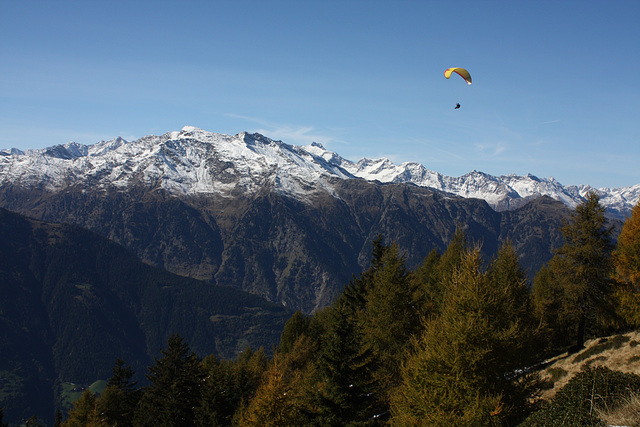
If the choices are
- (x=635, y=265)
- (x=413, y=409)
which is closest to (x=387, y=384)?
(x=413, y=409)

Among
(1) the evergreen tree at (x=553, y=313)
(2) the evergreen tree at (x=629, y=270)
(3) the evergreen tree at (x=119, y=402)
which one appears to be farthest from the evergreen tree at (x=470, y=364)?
(3) the evergreen tree at (x=119, y=402)

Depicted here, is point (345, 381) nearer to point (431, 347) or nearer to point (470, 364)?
point (431, 347)

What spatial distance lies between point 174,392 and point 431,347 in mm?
35681

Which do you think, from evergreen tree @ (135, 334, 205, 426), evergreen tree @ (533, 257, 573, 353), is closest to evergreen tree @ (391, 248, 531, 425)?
evergreen tree @ (533, 257, 573, 353)

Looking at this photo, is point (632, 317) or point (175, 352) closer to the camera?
point (632, 317)

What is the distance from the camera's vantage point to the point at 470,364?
60.5ft

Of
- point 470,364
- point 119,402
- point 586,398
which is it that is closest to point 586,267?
point 470,364

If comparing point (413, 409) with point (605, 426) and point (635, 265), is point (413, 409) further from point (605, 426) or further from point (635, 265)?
point (635, 265)

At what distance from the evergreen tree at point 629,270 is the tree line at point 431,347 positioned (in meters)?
0.11

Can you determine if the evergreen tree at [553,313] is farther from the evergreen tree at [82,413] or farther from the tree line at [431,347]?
the evergreen tree at [82,413]

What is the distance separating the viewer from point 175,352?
53656 mm

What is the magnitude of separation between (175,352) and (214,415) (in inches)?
584

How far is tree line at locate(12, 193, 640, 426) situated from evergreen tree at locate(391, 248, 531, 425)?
52 millimetres

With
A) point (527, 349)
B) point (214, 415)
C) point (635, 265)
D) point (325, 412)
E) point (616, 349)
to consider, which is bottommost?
point (214, 415)
